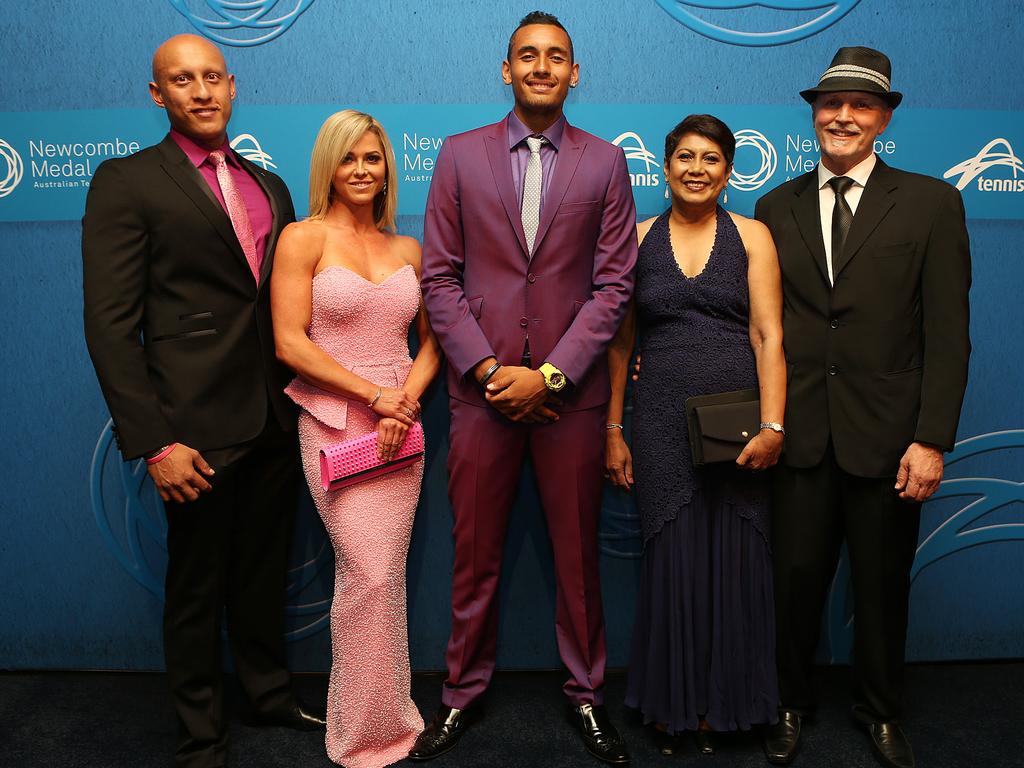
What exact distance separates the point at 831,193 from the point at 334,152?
151 centimetres

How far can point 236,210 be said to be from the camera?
7.64 feet

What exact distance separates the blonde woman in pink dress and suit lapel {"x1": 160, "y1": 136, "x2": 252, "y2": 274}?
0.48 feet

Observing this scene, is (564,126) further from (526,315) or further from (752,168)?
(752,168)

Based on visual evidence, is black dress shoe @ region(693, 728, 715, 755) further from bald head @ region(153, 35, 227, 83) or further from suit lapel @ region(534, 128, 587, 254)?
bald head @ region(153, 35, 227, 83)

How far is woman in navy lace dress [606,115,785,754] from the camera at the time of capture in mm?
2371

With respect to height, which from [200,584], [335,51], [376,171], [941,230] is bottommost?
[200,584]

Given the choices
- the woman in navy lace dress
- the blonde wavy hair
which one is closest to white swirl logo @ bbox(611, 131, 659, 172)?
the woman in navy lace dress

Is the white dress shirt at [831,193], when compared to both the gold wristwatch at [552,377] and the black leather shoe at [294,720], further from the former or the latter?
the black leather shoe at [294,720]

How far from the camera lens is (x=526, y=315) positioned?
2395mm

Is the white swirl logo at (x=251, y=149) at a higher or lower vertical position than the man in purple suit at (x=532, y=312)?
higher

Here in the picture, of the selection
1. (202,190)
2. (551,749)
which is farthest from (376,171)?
(551,749)

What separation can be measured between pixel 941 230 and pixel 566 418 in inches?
48.1

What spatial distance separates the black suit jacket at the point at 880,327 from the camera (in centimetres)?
232

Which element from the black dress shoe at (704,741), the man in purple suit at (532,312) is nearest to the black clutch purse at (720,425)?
the man in purple suit at (532,312)
